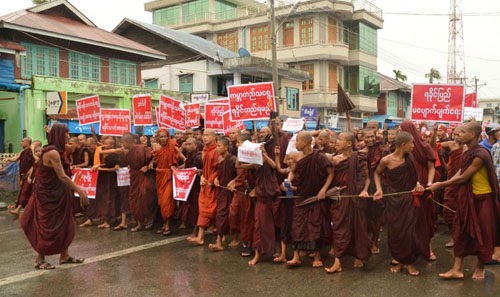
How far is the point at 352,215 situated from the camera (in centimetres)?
604

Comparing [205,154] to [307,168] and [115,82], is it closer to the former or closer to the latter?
[307,168]

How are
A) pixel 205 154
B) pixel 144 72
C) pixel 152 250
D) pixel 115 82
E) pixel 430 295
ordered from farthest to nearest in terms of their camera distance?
pixel 144 72, pixel 115 82, pixel 205 154, pixel 152 250, pixel 430 295

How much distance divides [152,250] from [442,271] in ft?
12.7

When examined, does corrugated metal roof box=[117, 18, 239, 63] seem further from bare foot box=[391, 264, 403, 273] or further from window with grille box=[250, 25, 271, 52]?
bare foot box=[391, 264, 403, 273]

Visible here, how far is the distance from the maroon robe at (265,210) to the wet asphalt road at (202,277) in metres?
0.25

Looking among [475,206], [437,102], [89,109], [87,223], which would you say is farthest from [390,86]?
[475,206]

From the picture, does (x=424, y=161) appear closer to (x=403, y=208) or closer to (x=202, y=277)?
(x=403, y=208)

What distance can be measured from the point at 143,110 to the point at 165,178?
2697mm

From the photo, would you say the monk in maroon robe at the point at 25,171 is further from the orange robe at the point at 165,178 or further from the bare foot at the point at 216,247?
the bare foot at the point at 216,247

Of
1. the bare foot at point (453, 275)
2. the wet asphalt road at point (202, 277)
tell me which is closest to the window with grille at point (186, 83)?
the wet asphalt road at point (202, 277)

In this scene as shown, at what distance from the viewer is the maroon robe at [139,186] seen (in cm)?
852

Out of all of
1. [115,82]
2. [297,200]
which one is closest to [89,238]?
[297,200]

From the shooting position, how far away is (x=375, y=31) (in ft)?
129

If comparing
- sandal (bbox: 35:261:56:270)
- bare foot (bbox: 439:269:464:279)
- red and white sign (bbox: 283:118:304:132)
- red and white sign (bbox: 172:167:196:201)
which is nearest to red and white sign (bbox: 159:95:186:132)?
red and white sign (bbox: 172:167:196:201)
